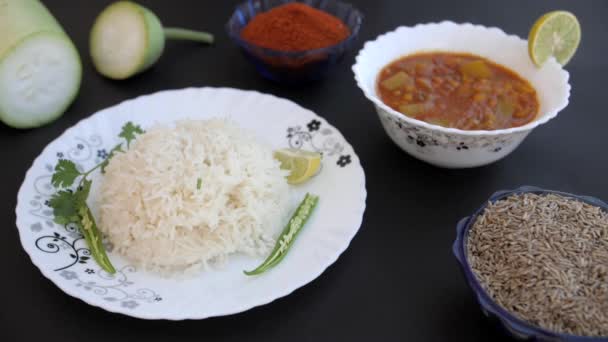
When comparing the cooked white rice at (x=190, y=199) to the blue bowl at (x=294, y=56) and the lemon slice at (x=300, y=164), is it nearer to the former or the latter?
the lemon slice at (x=300, y=164)

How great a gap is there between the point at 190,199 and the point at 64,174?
52 centimetres

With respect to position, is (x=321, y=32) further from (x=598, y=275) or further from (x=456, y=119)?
(x=598, y=275)

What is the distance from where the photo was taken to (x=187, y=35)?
3.06 m

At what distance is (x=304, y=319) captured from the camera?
176 cm

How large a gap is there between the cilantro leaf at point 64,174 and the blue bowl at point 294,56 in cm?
97

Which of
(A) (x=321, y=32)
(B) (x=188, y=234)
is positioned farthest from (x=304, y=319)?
(A) (x=321, y=32)

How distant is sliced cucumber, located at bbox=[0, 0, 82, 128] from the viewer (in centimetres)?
236

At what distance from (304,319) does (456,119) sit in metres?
0.98

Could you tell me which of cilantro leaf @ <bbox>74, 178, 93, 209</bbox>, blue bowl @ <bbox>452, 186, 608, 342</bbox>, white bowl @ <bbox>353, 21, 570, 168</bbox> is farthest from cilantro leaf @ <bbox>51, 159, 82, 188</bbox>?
blue bowl @ <bbox>452, 186, 608, 342</bbox>

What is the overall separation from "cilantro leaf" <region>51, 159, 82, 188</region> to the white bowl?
1150 millimetres

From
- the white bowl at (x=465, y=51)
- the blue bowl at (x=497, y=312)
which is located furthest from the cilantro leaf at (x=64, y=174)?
the blue bowl at (x=497, y=312)

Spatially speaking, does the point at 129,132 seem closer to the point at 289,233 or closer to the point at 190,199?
the point at 190,199

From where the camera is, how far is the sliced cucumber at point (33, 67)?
7.73 feet

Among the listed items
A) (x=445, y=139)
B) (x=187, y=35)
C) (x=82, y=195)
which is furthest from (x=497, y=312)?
(x=187, y=35)
